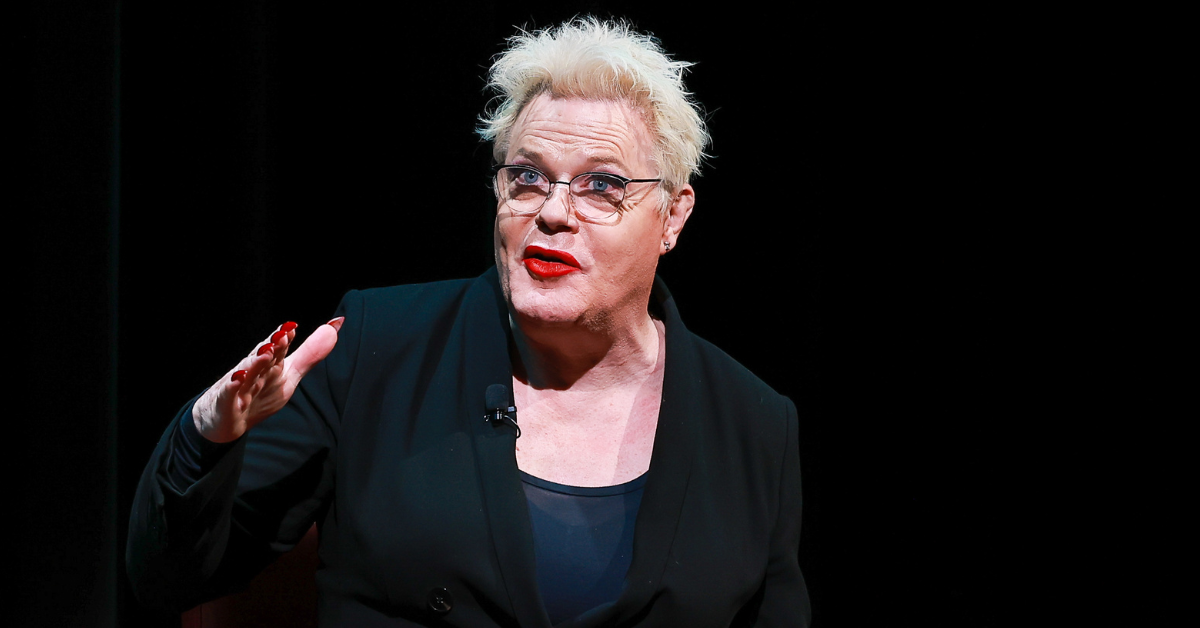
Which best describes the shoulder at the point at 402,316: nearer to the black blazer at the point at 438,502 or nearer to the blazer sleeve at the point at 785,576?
the black blazer at the point at 438,502

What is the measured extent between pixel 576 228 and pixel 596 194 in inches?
2.7

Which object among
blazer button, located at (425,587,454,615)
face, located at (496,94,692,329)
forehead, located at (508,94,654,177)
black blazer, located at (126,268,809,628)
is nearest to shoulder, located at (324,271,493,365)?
→ black blazer, located at (126,268,809,628)

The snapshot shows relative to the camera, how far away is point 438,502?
139 cm

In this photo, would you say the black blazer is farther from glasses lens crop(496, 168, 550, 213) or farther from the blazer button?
glasses lens crop(496, 168, 550, 213)

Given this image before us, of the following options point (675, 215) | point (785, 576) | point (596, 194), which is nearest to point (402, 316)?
point (596, 194)

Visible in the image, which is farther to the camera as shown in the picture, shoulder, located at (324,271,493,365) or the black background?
the black background

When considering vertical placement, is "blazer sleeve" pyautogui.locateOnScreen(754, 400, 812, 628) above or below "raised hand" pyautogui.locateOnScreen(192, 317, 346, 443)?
below

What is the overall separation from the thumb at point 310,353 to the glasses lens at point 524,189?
390 millimetres

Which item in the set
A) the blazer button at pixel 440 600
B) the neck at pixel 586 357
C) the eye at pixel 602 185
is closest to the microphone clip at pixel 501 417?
the neck at pixel 586 357

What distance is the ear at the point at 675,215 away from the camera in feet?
5.29

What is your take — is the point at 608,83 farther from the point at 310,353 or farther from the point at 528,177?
the point at 310,353

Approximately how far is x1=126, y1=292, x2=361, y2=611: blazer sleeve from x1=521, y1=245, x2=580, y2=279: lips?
0.30 m

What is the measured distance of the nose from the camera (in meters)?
1.43

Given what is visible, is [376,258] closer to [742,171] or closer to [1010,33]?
[742,171]
